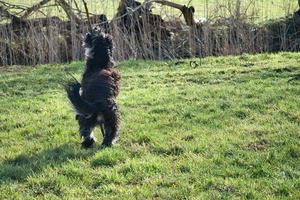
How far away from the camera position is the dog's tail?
6746 millimetres

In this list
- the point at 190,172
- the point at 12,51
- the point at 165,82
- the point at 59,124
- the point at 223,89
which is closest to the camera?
the point at 190,172

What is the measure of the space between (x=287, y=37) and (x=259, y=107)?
28.0 feet

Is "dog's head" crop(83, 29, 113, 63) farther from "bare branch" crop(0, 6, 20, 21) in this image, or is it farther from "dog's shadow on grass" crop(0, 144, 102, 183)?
"bare branch" crop(0, 6, 20, 21)

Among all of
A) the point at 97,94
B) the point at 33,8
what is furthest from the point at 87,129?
the point at 33,8

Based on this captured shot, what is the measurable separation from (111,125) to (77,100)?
64cm

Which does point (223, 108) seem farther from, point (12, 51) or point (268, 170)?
point (12, 51)

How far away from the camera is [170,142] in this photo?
716 centimetres

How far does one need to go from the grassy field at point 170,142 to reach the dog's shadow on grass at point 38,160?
0.05 ft

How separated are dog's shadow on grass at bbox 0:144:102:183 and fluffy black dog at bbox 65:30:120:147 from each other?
27 cm

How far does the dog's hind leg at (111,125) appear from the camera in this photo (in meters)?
7.05

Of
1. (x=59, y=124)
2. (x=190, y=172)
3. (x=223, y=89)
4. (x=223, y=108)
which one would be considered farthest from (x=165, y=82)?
(x=190, y=172)

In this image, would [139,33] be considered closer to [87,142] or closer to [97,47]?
[97,47]

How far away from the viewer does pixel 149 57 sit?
15.4 meters

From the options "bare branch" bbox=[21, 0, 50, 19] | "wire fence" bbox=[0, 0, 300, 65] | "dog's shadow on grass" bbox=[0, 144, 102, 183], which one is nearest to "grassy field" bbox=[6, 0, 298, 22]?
"wire fence" bbox=[0, 0, 300, 65]
